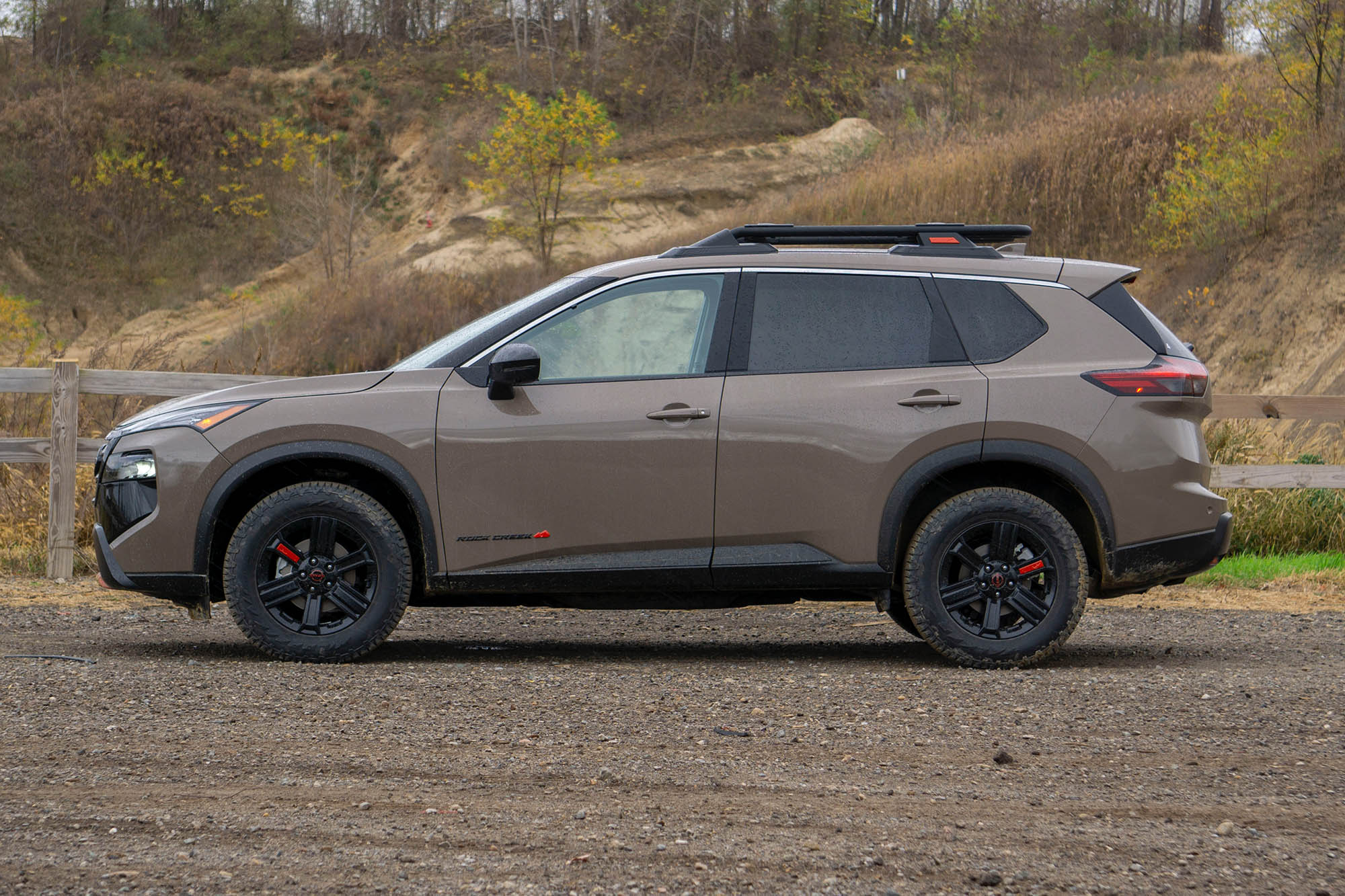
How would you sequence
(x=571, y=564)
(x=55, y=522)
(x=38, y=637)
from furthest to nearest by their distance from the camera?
1. (x=55, y=522)
2. (x=38, y=637)
3. (x=571, y=564)

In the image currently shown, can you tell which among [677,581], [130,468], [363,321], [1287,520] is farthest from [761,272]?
[363,321]

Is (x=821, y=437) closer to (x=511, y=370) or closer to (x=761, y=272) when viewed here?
(x=761, y=272)

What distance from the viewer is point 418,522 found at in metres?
5.94

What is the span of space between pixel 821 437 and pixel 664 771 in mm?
2186

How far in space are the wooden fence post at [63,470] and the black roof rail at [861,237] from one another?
5023 mm

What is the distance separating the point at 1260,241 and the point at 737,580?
18.6m

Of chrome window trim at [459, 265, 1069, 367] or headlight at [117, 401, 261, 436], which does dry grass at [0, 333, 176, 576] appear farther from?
chrome window trim at [459, 265, 1069, 367]

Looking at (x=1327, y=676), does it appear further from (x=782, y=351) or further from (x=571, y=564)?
(x=571, y=564)

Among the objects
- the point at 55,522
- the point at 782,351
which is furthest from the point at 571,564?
the point at 55,522

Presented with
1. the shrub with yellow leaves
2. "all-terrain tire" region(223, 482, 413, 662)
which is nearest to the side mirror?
"all-terrain tire" region(223, 482, 413, 662)

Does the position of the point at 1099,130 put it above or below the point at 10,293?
above

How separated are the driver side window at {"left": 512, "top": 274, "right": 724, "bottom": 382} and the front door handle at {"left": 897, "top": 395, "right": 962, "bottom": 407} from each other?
37.0 inches

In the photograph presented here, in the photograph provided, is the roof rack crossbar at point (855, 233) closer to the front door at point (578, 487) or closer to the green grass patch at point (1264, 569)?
the front door at point (578, 487)

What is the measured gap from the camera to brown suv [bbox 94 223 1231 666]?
588 centimetres
